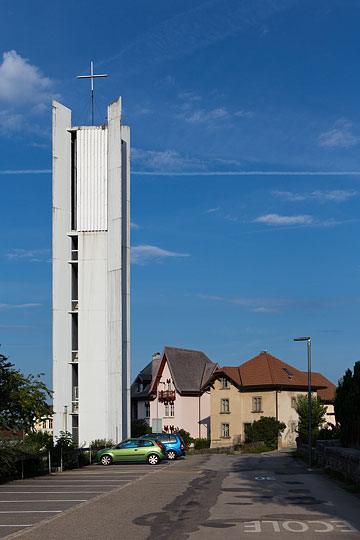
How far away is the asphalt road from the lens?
14.3 m

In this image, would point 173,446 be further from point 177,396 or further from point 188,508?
point 177,396

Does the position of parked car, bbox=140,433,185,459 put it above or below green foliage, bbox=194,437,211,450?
above

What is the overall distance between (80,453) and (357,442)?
1567 centimetres

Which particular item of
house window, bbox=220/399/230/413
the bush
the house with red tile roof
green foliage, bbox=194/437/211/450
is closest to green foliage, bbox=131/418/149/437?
green foliage, bbox=194/437/211/450

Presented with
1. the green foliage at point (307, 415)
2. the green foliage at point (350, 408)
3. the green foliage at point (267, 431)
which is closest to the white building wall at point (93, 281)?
the green foliage at point (307, 415)

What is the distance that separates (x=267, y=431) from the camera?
2662 inches

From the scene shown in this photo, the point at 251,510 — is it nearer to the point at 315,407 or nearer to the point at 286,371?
the point at 315,407

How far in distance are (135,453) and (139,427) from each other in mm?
42232

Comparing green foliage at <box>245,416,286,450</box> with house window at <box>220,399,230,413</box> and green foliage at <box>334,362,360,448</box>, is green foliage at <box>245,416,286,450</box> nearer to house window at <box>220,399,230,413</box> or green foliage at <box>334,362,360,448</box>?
house window at <box>220,399,230,413</box>

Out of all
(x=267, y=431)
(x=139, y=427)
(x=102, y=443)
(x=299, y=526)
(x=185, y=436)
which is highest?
(x=299, y=526)

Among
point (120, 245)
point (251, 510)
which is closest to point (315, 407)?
point (120, 245)

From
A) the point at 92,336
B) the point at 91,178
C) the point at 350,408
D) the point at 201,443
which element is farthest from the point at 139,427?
the point at 350,408

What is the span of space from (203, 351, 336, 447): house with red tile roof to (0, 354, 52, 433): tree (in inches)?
1516

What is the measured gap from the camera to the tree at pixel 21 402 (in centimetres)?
3222
